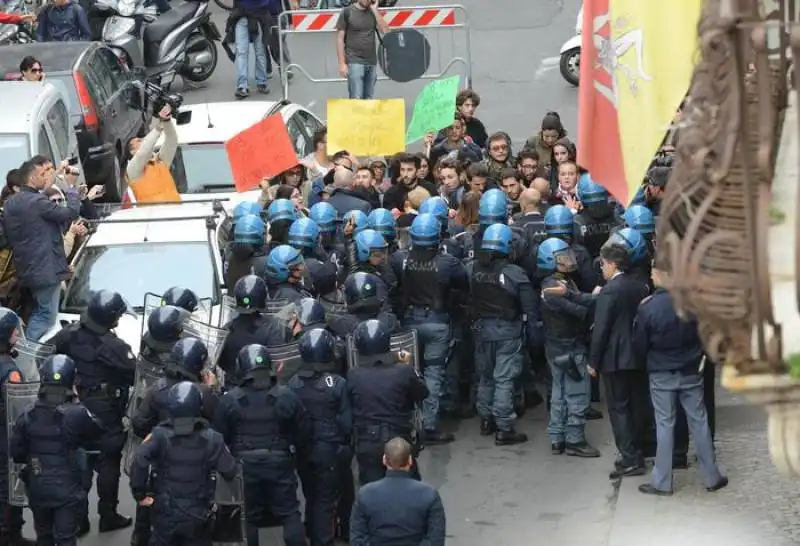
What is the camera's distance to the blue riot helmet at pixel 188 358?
1080cm

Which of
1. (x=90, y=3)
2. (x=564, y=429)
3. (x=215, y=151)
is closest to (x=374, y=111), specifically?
(x=215, y=151)

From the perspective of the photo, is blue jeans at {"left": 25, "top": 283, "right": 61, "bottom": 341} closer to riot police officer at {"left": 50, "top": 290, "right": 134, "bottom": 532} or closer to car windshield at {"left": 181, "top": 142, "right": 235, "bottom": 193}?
riot police officer at {"left": 50, "top": 290, "right": 134, "bottom": 532}

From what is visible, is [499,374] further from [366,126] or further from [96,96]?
[96,96]

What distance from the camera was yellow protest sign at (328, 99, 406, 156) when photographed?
52.6ft

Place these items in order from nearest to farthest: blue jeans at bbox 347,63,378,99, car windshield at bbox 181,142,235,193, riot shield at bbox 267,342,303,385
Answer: riot shield at bbox 267,342,303,385 < car windshield at bbox 181,142,235,193 < blue jeans at bbox 347,63,378,99

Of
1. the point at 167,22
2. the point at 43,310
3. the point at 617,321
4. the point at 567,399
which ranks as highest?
the point at 167,22

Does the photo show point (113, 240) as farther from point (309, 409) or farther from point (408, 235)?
point (309, 409)

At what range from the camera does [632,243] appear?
1215 cm

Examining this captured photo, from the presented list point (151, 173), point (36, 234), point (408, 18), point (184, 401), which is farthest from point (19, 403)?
point (408, 18)

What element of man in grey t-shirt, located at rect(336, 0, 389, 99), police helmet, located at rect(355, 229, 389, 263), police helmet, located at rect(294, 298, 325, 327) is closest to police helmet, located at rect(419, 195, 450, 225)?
police helmet, located at rect(355, 229, 389, 263)

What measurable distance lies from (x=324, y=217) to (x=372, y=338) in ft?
11.1

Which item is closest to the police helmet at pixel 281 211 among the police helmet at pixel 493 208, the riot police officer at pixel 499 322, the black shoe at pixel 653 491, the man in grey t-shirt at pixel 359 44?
the police helmet at pixel 493 208

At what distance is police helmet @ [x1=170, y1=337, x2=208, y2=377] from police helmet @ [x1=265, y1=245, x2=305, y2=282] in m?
1.74

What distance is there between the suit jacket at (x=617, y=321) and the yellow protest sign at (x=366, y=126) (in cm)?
434
